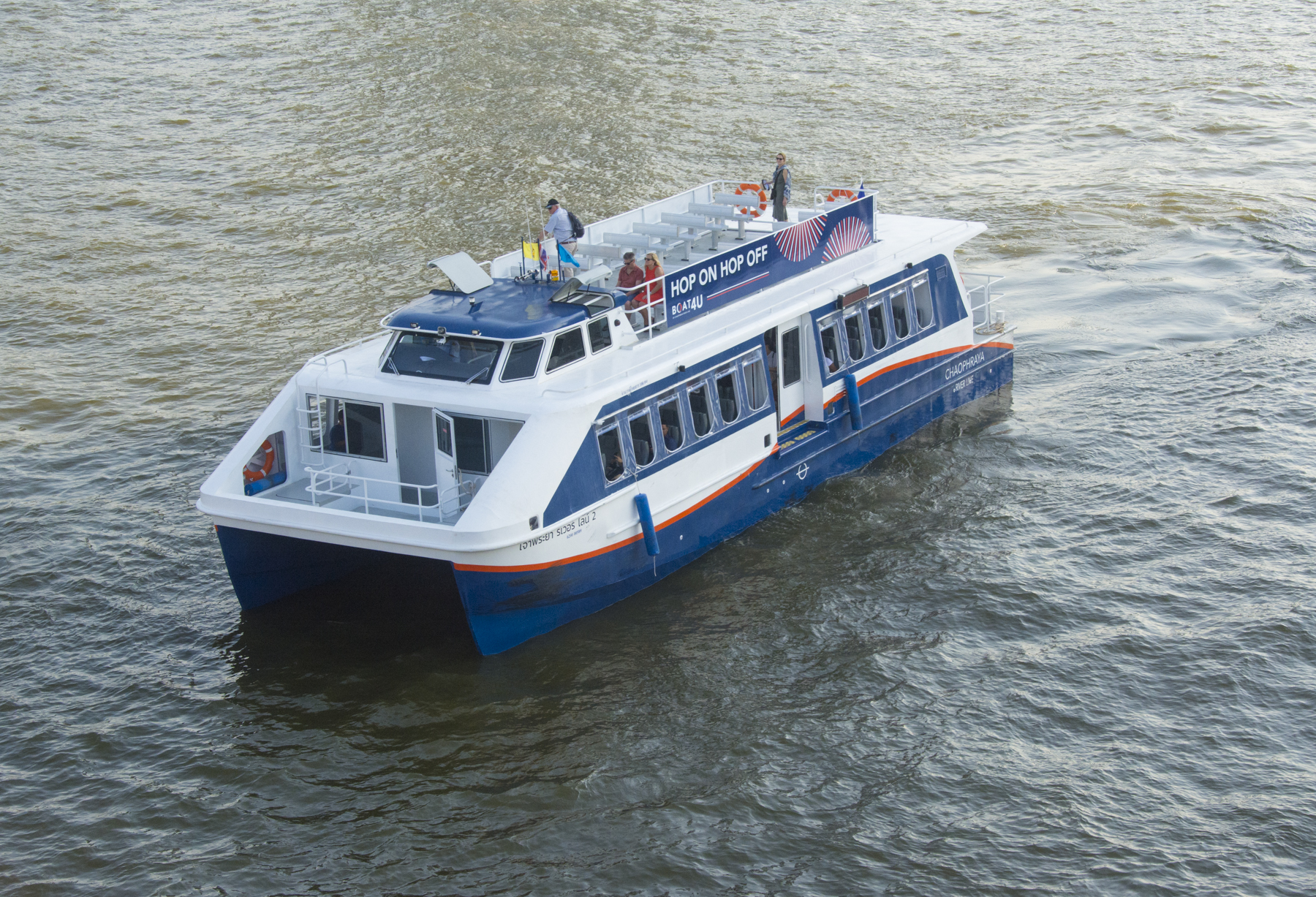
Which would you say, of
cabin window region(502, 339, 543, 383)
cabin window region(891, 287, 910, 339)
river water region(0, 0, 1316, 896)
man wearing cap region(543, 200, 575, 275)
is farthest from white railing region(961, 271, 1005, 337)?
cabin window region(502, 339, 543, 383)

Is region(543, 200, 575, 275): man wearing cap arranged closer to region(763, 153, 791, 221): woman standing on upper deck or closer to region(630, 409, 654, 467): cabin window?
region(630, 409, 654, 467): cabin window

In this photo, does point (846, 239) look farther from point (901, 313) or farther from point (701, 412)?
point (701, 412)

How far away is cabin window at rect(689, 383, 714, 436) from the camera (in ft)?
55.5

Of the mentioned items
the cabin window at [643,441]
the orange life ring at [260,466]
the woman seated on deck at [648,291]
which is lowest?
the cabin window at [643,441]

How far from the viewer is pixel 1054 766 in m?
13.6

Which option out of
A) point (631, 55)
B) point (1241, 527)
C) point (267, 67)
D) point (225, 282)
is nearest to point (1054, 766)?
point (1241, 527)

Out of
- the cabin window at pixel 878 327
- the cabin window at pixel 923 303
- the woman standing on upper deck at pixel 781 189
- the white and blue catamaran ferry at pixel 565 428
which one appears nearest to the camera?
the white and blue catamaran ferry at pixel 565 428

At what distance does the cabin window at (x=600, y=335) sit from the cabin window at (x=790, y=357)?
114 inches

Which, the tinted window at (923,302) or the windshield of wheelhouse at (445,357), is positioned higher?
the windshield of wheelhouse at (445,357)

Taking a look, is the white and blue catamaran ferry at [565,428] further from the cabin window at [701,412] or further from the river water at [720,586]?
the river water at [720,586]

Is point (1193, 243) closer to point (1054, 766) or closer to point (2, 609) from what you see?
point (1054, 766)

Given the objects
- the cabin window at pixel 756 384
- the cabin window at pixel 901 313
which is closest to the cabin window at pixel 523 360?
the cabin window at pixel 756 384

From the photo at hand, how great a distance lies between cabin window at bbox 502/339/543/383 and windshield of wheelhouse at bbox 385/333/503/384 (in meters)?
0.15

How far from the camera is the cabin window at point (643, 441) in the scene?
16.1 m
